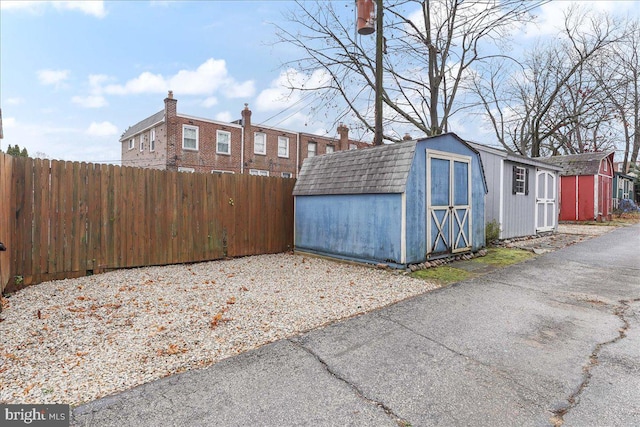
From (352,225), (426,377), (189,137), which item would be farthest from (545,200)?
(189,137)

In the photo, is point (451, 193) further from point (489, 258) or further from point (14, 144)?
point (14, 144)

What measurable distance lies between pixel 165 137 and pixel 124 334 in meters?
18.7

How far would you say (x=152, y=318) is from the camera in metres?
4.06

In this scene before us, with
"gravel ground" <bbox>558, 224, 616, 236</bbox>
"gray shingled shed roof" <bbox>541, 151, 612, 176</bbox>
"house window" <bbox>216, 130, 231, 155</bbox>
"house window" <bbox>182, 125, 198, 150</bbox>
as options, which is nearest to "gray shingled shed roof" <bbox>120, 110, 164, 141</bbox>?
"house window" <bbox>182, 125, 198, 150</bbox>

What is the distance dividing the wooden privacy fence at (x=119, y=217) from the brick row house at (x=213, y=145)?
1145 centimetres

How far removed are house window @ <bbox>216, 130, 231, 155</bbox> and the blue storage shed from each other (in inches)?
567

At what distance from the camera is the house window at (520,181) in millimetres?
11492

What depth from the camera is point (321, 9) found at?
13.7 metres

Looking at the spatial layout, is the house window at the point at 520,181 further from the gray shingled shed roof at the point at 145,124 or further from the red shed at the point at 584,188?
the gray shingled shed roof at the point at 145,124

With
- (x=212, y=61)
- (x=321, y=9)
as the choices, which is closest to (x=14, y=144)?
(x=212, y=61)

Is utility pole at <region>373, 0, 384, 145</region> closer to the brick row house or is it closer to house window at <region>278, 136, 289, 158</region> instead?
the brick row house

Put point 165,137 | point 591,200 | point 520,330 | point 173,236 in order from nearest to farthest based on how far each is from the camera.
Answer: point 520,330, point 173,236, point 591,200, point 165,137

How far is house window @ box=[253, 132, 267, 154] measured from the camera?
2373cm

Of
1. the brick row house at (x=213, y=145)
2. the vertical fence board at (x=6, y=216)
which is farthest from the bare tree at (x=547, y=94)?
the vertical fence board at (x=6, y=216)
